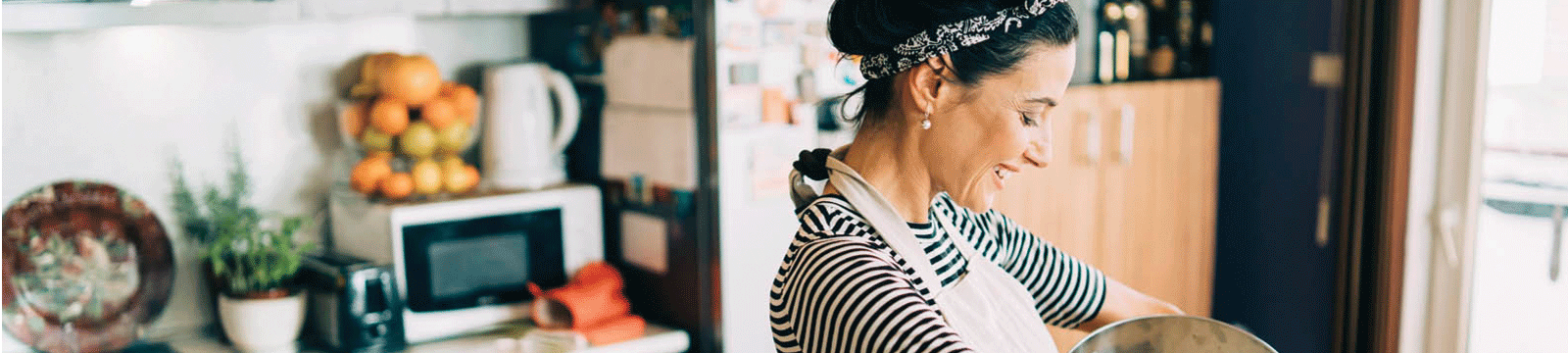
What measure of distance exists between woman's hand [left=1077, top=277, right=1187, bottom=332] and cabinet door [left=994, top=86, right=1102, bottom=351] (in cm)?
125

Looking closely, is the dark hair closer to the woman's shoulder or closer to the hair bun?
the hair bun

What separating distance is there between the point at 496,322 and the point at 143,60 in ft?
2.64

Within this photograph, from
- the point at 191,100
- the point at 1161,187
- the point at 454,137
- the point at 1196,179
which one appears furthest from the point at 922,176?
the point at 1196,179

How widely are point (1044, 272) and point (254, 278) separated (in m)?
1.53

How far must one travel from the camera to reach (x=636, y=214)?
8.49 feet

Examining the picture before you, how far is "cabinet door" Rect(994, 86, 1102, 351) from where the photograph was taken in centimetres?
268

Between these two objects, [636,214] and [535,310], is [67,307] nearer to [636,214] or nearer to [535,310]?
[535,310]

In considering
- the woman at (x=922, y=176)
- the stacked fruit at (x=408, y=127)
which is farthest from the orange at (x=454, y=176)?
the woman at (x=922, y=176)

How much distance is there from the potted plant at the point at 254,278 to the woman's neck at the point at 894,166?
1469 millimetres

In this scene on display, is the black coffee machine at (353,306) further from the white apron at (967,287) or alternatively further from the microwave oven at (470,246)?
the white apron at (967,287)

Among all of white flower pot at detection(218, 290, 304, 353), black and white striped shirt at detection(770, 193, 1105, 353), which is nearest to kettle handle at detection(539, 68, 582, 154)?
white flower pot at detection(218, 290, 304, 353)

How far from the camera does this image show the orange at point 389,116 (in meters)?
2.42

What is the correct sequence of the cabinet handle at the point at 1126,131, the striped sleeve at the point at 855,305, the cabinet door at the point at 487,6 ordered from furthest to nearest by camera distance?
the cabinet handle at the point at 1126,131
the cabinet door at the point at 487,6
the striped sleeve at the point at 855,305

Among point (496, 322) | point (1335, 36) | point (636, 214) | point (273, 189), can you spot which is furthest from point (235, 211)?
point (1335, 36)
